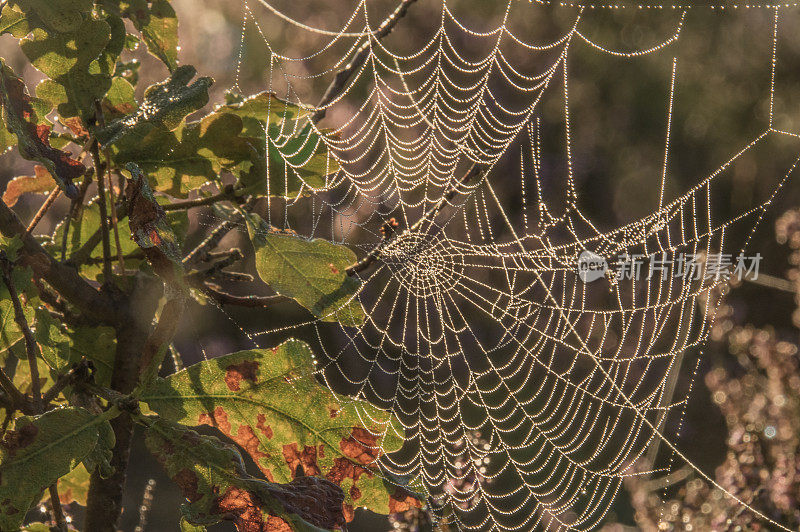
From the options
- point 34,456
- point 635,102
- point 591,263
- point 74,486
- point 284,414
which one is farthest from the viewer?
point 635,102

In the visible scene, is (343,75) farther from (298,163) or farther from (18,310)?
(18,310)

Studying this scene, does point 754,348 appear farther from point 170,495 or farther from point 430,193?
point 170,495

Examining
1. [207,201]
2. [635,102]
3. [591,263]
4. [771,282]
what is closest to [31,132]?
[207,201]

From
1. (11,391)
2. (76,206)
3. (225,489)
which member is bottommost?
(225,489)

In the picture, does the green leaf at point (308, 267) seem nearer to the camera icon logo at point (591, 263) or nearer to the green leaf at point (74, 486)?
the green leaf at point (74, 486)

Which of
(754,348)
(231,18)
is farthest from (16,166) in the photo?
(754,348)

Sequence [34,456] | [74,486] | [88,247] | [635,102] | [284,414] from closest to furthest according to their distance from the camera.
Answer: [34,456] → [284,414] → [88,247] → [74,486] → [635,102]
